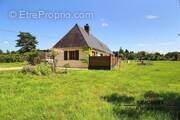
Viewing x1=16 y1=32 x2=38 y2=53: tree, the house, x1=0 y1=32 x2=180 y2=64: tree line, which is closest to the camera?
the house

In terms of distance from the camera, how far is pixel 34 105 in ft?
23.4

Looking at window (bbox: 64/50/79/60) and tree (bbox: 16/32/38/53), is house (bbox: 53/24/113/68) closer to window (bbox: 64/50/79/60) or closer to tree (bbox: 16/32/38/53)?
window (bbox: 64/50/79/60)

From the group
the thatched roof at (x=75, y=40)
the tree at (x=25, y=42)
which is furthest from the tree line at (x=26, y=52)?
the thatched roof at (x=75, y=40)

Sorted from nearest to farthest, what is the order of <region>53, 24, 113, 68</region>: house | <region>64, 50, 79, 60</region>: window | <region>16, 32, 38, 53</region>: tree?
1. <region>53, 24, 113, 68</region>: house
2. <region>64, 50, 79, 60</region>: window
3. <region>16, 32, 38, 53</region>: tree

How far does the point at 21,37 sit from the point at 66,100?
7480cm

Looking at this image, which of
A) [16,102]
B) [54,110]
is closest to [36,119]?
[54,110]

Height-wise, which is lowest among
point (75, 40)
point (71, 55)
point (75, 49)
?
point (71, 55)

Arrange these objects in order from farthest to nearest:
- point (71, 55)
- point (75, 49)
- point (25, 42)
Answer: point (25, 42), point (71, 55), point (75, 49)

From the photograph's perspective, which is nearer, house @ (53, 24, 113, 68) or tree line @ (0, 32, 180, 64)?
house @ (53, 24, 113, 68)

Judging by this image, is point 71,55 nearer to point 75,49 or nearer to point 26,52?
point 75,49

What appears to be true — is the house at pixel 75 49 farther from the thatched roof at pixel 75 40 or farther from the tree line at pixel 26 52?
the tree line at pixel 26 52

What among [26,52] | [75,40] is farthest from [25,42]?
[75,40]

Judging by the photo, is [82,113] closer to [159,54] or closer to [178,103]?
[178,103]

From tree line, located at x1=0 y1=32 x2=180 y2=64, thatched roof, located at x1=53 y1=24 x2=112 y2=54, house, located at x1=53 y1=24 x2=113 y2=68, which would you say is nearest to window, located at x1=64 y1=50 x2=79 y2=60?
house, located at x1=53 y1=24 x2=113 y2=68
